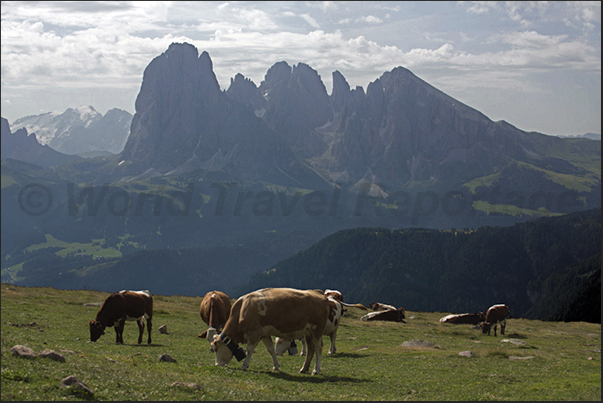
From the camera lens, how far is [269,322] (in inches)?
1035

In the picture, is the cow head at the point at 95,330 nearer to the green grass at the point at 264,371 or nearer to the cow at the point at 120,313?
the cow at the point at 120,313

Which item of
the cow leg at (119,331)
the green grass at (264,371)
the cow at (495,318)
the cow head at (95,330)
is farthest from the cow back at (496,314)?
the cow head at (95,330)

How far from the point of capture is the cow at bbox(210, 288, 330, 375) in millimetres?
26359

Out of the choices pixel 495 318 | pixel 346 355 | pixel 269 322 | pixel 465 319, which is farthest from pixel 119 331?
pixel 465 319

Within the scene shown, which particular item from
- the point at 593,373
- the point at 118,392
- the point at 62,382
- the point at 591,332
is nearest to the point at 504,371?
the point at 593,373

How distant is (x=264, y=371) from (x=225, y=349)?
2.36 metres

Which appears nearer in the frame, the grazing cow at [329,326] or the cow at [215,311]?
the grazing cow at [329,326]

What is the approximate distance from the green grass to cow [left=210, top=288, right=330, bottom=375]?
1026 millimetres

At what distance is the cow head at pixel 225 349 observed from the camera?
1055 inches

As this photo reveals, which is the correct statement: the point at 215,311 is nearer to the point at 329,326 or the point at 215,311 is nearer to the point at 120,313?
the point at 120,313

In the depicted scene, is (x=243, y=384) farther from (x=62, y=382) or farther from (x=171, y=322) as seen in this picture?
(x=171, y=322)

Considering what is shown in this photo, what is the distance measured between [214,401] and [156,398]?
2048 mm

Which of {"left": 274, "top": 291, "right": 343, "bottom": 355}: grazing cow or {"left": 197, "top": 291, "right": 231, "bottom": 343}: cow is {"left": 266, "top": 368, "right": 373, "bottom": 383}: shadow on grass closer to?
{"left": 274, "top": 291, "right": 343, "bottom": 355}: grazing cow

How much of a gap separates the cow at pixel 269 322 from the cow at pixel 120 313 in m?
12.2
